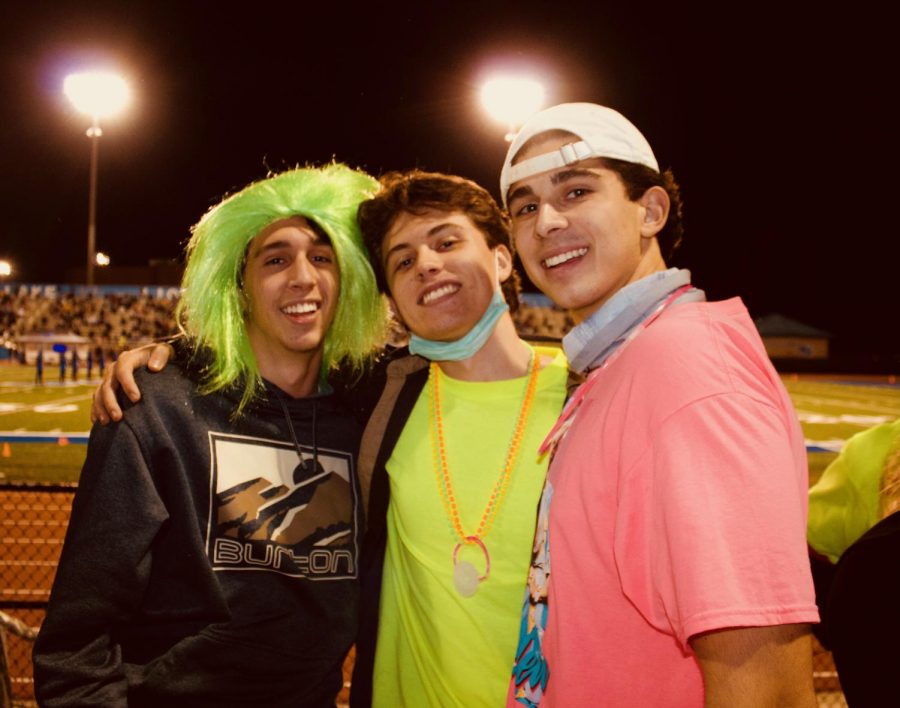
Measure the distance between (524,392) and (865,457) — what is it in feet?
3.80

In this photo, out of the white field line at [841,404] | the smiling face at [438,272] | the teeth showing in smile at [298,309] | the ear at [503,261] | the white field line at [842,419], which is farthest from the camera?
the white field line at [841,404]

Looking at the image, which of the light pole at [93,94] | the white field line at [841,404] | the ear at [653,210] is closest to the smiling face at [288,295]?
the ear at [653,210]

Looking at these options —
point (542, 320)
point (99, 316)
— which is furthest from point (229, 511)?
point (99, 316)

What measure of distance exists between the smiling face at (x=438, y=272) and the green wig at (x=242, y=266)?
19cm

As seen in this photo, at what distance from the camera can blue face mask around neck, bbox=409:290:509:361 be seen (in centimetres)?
258

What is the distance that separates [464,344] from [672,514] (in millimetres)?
1551

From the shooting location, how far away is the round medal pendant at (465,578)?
6.97 feet

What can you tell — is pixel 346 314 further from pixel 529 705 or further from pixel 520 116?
pixel 520 116

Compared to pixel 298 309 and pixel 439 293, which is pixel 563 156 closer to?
pixel 439 293

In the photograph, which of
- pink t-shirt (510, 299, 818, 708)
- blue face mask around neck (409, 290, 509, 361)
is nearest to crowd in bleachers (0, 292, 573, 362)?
blue face mask around neck (409, 290, 509, 361)

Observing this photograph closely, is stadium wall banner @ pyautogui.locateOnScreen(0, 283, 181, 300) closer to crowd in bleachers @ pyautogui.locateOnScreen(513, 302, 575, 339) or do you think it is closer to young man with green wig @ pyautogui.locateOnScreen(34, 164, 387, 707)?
crowd in bleachers @ pyautogui.locateOnScreen(513, 302, 575, 339)

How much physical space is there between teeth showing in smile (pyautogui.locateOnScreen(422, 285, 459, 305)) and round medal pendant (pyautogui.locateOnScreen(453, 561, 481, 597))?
1.05m

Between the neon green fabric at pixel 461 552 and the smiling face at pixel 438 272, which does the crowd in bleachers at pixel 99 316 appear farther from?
the neon green fabric at pixel 461 552

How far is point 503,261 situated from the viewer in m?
2.97
